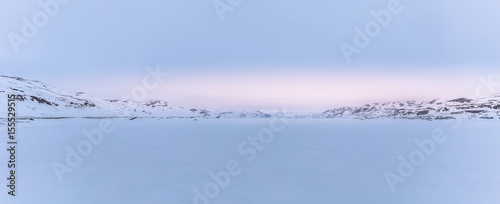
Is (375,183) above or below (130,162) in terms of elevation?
below

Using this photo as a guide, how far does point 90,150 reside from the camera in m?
30.6

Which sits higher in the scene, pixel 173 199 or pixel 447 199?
pixel 173 199

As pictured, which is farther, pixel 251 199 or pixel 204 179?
pixel 204 179

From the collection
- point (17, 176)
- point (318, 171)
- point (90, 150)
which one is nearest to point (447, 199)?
point (318, 171)

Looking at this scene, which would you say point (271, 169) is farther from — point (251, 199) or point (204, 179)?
point (251, 199)

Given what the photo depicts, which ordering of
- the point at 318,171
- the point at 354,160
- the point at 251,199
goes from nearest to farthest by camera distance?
the point at 251,199, the point at 318,171, the point at 354,160

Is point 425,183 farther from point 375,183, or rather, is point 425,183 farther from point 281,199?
point 281,199

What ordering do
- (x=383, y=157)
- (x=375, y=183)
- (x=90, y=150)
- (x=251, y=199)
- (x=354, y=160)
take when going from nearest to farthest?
1. (x=251, y=199)
2. (x=375, y=183)
3. (x=354, y=160)
4. (x=383, y=157)
5. (x=90, y=150)

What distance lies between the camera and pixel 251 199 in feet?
48.1

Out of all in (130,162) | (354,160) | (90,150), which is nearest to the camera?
(130,162)

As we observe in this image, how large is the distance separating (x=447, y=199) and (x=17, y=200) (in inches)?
817

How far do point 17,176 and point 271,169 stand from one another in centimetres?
1624

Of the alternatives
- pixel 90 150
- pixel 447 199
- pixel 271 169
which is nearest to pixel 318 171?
pixel 271 169

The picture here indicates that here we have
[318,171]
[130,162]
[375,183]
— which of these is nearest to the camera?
[375,183]
